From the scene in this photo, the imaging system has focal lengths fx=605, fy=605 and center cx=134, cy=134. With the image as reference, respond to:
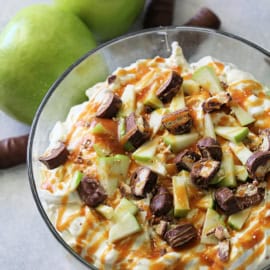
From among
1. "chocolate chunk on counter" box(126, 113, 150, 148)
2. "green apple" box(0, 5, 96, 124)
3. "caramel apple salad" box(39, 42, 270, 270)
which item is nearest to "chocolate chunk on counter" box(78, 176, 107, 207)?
"caramel apple salad" box(39, 42, 270, 270)

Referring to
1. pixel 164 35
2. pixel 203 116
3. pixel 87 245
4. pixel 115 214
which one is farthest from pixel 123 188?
pixel 164 35

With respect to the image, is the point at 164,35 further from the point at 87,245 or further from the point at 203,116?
the point at 87,245

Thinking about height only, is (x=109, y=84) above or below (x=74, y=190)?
above

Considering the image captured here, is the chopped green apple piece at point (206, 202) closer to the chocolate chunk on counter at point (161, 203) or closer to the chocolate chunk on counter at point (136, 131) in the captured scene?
the chocolate chunk on counter at point (161, 203)

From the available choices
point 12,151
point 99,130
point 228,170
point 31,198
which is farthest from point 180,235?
point 12,151

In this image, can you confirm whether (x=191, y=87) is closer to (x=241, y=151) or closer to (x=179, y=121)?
(x=179, y=121)
